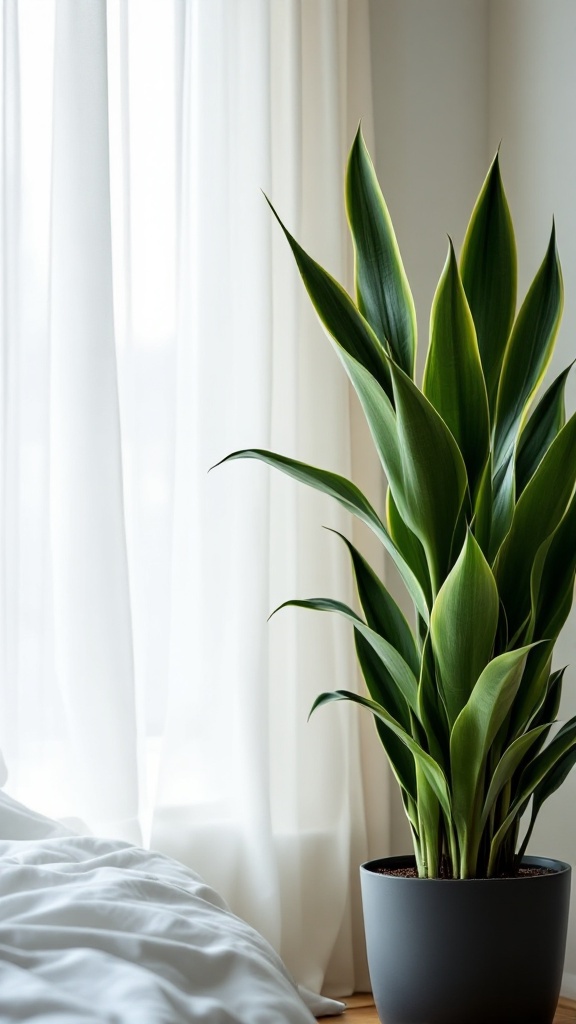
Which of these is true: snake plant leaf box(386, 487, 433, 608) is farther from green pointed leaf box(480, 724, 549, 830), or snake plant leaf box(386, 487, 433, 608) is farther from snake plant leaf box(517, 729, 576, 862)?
snake plant leaf box(517, 729, 576, 862)

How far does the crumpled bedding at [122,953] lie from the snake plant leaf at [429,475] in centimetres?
73

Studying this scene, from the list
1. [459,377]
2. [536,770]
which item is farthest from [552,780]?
[459,377]

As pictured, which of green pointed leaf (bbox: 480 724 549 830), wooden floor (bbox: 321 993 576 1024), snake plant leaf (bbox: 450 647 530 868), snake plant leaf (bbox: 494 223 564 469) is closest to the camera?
snake plant leaf (bbox: 450 647 530 868)

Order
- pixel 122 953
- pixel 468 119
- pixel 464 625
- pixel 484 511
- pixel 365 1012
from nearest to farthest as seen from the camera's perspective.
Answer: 1. pixel 122 953
2. pixel 464 625
3. pixel 484 511
4. pixel 365 1012
5. pixel 468 119

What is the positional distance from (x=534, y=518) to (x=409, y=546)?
0.76ft

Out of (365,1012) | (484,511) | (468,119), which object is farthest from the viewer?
(468,119)

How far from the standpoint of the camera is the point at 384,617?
1872mm

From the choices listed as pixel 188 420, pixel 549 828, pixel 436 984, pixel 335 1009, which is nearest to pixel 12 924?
pixel 436 984

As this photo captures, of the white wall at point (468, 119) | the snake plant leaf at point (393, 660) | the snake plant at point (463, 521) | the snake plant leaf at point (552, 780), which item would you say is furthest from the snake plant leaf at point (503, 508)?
the white wall at point (468, 119)

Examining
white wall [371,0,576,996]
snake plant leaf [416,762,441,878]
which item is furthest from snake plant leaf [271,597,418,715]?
white wall [371,0,576,996]

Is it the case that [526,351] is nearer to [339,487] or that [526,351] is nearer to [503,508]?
[503,508]

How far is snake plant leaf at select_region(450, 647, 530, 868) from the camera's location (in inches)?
61.1

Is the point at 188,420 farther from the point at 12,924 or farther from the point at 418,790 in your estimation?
the point at 12,924

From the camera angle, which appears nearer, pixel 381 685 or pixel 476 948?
pixel 476 948
